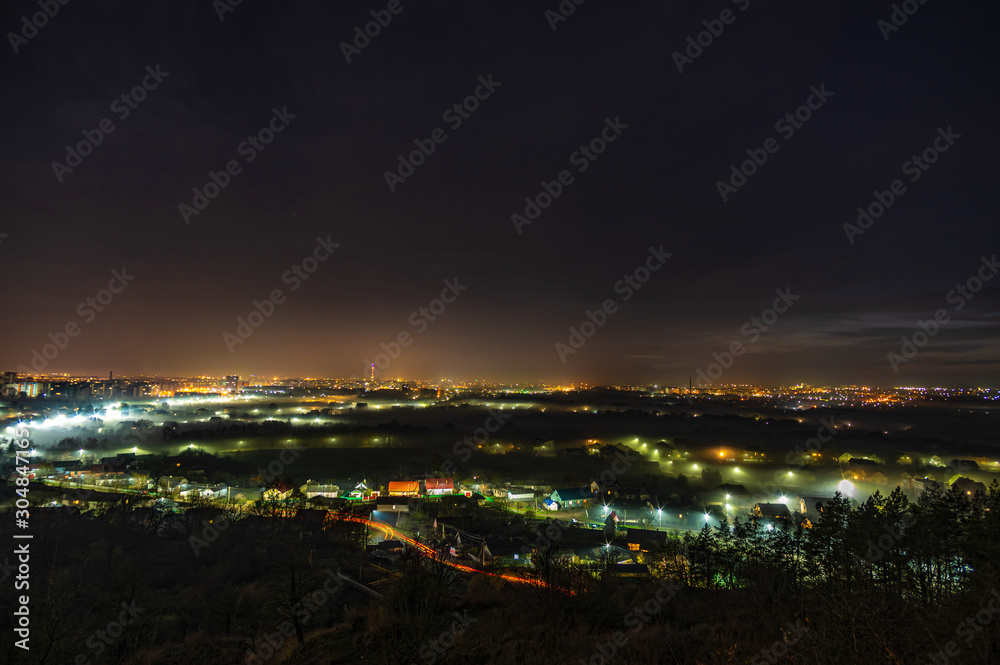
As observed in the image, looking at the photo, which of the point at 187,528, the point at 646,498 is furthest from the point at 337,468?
the point at 646,498

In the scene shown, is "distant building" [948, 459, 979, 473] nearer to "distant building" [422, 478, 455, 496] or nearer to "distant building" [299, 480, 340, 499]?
"distant building" [422, 478, 455, 496]

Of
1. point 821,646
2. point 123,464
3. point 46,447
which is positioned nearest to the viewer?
point 821,646

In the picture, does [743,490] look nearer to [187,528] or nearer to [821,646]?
[821,646]

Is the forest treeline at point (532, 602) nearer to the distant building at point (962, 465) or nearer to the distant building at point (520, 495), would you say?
the distant building at point (520, 495)

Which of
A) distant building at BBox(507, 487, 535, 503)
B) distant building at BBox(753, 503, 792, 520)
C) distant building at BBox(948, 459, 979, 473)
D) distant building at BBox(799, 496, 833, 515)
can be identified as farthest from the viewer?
distant building at BBox(948, 459, 979, 473)

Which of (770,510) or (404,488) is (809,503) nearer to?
(770,510)

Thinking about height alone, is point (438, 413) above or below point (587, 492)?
above

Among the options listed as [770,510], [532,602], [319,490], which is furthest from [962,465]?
[319,490]

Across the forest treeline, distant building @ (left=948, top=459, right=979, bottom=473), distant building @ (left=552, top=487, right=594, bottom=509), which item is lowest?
the forest treeline

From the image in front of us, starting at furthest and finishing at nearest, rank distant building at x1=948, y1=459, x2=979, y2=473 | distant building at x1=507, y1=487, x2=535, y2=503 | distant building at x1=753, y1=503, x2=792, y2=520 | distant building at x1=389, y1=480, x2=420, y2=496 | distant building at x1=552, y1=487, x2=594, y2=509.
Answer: distant building at x1=948, y1=459, x2=979, y2=473
distant building at x1=389, y1=480, x2=420, y2=496
distant building at x1=507, y1=487, x2=535, y2=503
distant building at x1=552, y1=487, x2=594, y2=509
distant building at x1=753, y1=503, x2=792, y2=520

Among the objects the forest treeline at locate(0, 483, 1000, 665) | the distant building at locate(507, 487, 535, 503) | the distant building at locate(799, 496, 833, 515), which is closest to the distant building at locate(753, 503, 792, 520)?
the distant building at locate(799, 496, 833, 515)

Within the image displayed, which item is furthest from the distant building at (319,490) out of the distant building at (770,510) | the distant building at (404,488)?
the distant building at (770,510)
